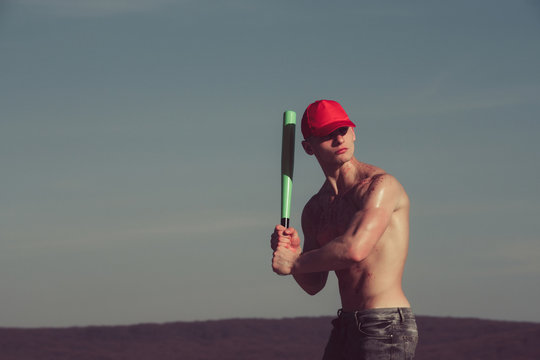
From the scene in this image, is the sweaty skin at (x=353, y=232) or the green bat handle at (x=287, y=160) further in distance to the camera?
the green bat handle at (x=287, y=160)

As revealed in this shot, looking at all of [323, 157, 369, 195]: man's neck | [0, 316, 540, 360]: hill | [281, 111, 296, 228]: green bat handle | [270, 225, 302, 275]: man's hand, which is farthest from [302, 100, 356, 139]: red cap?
[0, 316, 540, 360]: hill

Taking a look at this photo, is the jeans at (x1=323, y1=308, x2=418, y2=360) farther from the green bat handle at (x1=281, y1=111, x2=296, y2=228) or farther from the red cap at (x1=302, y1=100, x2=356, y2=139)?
the red cap at (x1=302, y1=100, x2=356, y2=139)

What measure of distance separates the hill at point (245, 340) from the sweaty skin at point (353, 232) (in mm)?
11000

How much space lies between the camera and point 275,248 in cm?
548

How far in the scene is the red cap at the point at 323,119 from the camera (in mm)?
5312

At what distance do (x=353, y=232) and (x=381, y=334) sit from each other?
0.72 m

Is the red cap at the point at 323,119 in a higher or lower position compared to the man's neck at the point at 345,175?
higher

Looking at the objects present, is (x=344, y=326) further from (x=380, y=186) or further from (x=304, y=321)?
(x=304, y=321)

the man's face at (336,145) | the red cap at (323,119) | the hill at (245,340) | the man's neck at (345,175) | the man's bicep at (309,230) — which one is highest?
the red cap at (323,119)

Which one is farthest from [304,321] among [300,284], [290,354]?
[300,284]

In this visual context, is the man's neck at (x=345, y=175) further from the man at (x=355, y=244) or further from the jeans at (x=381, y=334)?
the jeans at (x=381, y=334)

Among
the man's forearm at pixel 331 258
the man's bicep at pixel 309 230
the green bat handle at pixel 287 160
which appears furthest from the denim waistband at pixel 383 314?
the green bat handle at pixel 287 160

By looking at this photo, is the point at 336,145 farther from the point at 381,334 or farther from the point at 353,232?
the point at 381,334

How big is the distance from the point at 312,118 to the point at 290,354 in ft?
39.3
